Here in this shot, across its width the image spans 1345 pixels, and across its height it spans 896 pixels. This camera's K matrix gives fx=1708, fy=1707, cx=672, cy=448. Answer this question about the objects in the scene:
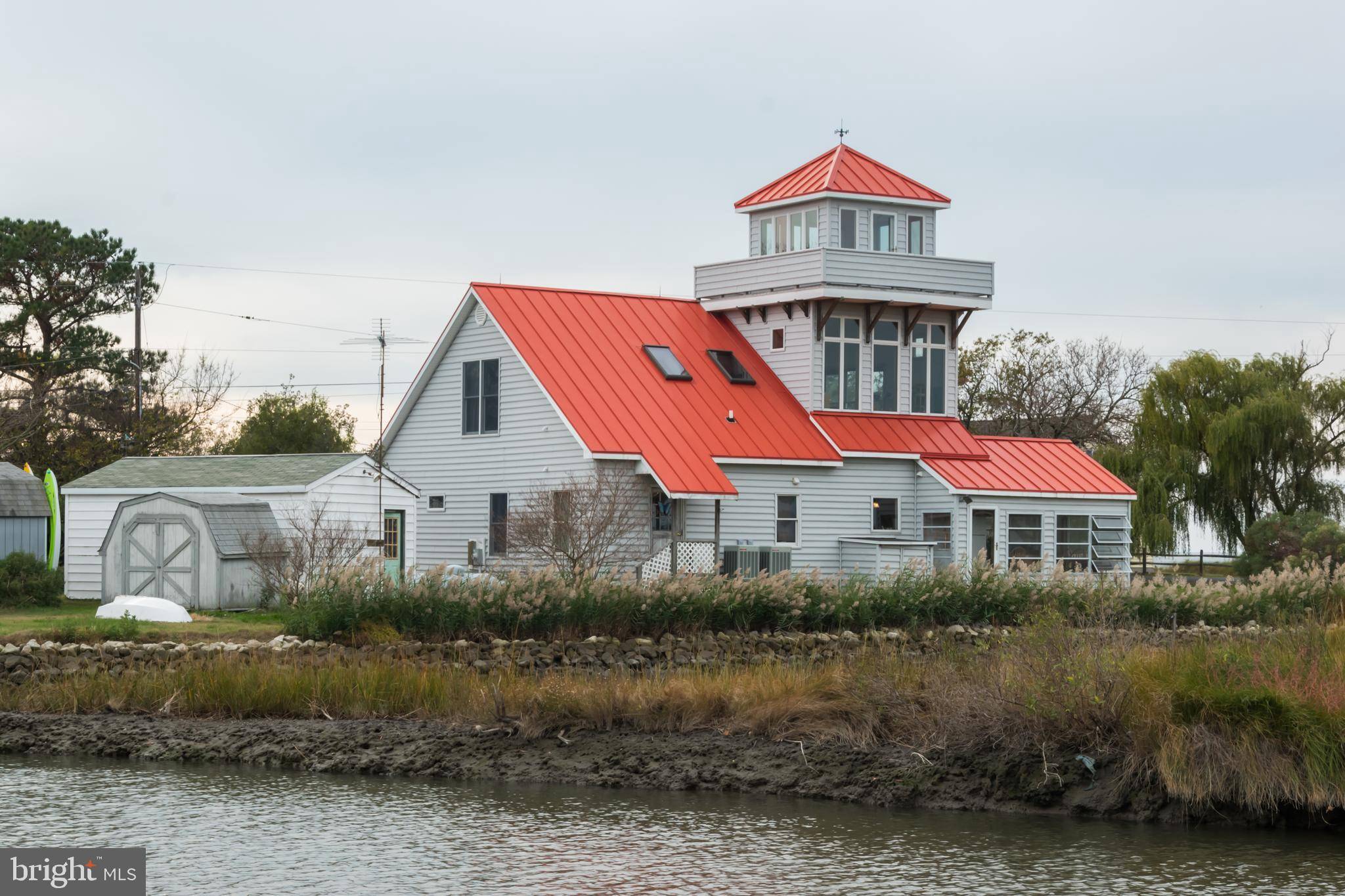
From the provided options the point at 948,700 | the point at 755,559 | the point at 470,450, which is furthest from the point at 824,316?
the point at 948,700

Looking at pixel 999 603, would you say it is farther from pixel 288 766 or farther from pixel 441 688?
pixel 288 766

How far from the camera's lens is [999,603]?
30.9 meters

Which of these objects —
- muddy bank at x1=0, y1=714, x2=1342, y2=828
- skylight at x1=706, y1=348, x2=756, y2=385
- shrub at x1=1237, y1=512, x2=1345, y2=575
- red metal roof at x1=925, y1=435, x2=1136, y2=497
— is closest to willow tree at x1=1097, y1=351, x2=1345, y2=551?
shrub at x1=1237, y1=512, x2=1345, y2=575

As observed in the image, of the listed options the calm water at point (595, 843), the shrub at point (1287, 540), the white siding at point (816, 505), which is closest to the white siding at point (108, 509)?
the white siding at point (816, 505)

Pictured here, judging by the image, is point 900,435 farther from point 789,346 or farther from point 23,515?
point 23,515

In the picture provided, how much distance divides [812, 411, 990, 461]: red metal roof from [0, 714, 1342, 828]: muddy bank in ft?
69.7

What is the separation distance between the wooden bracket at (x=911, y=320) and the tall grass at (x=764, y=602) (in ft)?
34.1

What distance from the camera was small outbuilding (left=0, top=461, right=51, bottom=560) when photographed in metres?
34.3

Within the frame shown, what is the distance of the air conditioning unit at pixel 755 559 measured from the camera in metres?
37.2

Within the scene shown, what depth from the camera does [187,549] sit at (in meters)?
31.1

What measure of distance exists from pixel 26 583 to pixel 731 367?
16.9 meters

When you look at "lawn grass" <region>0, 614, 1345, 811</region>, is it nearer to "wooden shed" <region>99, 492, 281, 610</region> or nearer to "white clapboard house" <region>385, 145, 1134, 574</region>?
"wooden shed" <region>99, 492, 281, 610</region>

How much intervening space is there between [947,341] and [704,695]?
25882mm

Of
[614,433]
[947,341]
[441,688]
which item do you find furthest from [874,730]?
[947,341]
